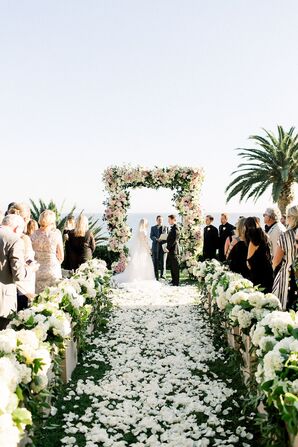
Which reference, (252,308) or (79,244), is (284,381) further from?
(79,244)

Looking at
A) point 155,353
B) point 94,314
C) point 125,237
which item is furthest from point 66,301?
point 125,237

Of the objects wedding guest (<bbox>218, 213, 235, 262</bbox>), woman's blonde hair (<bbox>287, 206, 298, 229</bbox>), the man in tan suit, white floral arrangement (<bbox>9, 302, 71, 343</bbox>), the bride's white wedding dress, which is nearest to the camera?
white floral arrangement (<bbox>9, 302, 71, 343</bbox>)

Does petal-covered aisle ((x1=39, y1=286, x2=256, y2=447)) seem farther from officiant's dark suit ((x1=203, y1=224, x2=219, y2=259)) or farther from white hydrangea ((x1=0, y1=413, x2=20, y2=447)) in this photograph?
officiant's dark suit ((x1=203, y1=224, x2=219, y2=259))

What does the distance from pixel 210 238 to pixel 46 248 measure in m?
6.59

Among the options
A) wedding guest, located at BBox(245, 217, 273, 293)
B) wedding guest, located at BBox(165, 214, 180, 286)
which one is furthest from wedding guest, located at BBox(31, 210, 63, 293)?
wedding guest, located at BBox(165, 214, 180, 286)

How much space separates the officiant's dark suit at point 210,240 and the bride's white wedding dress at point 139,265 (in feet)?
6.94

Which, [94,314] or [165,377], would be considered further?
[94,314]

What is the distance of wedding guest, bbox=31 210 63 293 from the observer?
743 cm

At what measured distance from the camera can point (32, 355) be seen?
3.47 metres

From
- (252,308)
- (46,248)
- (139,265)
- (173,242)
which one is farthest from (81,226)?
(139,265)

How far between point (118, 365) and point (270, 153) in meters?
16.3

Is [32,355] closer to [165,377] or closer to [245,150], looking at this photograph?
[165,377]

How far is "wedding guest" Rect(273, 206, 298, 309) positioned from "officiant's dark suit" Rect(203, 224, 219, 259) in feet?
21.4

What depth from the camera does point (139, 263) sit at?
15.0 m
